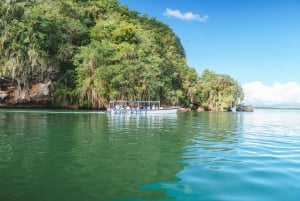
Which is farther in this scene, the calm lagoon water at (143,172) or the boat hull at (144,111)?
the boat hull at (144,111)

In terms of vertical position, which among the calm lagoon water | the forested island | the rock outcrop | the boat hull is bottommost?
the calm lagoon water

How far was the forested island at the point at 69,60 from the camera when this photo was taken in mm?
49094

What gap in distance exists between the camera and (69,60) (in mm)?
56906

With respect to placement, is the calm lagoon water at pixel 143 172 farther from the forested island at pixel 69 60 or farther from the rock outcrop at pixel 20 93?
the rock outcrop at pixel 20 93

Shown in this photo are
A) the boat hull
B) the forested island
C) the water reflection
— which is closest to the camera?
the water reflection

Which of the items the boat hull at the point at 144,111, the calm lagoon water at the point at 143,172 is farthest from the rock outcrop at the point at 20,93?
the calm lagoon water at the point at 143,172

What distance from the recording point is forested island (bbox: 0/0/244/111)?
161ft

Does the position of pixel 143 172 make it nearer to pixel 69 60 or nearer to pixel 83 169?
pixel 83 169

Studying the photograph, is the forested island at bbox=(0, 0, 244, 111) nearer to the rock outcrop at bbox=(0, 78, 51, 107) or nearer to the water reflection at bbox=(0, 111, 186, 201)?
the rock outcrop at bbox=(0, 78, 51, 107)

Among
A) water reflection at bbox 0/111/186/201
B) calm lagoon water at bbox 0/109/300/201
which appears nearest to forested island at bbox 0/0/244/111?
water reflection at bbox 0/111/186/201

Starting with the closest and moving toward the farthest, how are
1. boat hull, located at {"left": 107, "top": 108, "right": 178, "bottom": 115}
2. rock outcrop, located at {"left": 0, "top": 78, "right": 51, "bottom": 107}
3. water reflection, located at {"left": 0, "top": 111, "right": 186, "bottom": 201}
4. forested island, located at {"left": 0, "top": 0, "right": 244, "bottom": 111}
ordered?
water reflection, located at {"left": 0, "top": 111, "right": 186, "bottom": 201}, boat hull, located at {"left": 107, "top": 108, "right": 178, "bottom": 115}, forested island, located at {"left": 0, "top": 0, "right": 244, "bottom": 111}, rock outcrop, located at {"left": 0, "top": 78, "right": 51, "bottom": 107}

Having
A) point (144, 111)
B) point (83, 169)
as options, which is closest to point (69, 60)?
point (144, 111)

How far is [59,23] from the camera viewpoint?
5509 cm

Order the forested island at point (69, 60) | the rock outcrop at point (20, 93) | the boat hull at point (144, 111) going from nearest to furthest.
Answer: the boat hull at point (144, 111)
the forested island at point (69, 60)
the rock outcrop at point (20, 93)
